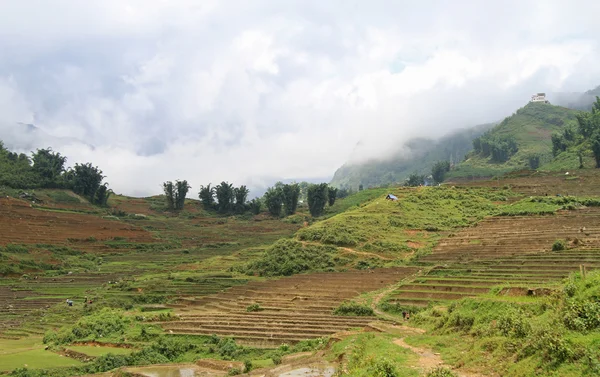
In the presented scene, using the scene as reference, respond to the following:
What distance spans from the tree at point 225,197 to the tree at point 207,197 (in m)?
2.00

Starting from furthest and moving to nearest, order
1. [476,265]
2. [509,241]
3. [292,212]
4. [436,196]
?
[292,212] < [436,196] < [509,241] < [476,265]

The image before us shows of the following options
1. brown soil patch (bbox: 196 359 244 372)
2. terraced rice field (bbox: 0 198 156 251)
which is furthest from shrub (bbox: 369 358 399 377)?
terraced rice field (bbox: 0 198 156 251)

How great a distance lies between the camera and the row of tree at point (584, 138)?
80.7 m

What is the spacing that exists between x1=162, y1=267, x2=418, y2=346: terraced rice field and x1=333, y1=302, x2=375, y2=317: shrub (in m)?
0.76

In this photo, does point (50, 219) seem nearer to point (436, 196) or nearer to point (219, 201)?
point (219, 201)

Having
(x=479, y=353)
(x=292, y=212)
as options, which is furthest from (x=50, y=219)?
(x=479, y=353)

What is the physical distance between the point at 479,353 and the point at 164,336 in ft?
71.3

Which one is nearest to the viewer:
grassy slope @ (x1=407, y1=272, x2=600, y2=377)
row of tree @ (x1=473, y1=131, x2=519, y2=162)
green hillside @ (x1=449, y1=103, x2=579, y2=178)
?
grassy slope @ (x1=407, y1=272, x2=600, y2=377)

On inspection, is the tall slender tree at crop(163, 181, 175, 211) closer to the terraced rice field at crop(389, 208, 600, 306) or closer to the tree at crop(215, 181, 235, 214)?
the tree at crop(215, 181, 235, 214)

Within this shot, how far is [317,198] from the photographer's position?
351 ft

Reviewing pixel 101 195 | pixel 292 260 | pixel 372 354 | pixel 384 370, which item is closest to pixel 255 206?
pixel 101 195

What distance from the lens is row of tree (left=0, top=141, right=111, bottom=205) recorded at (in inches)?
3905

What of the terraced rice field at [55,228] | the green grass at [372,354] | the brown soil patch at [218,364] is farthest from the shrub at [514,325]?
the terraced rice field at [55,228]

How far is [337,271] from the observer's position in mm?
51844
